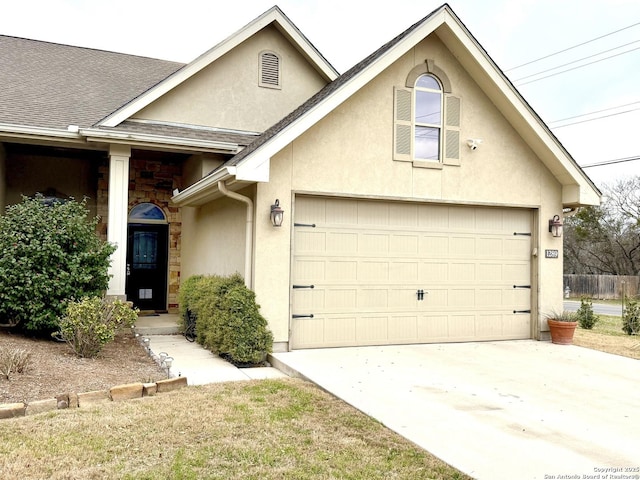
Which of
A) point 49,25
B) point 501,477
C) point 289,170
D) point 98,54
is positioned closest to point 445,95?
point 289,170

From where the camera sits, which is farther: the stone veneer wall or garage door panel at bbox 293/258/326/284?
the stone veneer wall

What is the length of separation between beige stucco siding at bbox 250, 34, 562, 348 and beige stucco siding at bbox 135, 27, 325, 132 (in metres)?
3.41

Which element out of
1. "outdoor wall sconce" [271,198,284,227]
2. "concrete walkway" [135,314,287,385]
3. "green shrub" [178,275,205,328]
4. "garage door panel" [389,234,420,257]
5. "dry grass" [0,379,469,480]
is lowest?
"dry grass" [0,379,469,480]

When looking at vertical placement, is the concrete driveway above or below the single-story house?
below

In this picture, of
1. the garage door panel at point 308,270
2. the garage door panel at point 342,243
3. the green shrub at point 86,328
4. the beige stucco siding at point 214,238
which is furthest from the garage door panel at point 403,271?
the green shrub at point 86,328

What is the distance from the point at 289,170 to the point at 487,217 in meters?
3.83

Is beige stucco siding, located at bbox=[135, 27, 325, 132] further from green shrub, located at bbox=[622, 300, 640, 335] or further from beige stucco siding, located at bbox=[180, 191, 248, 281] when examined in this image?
green shrub, located at bbox=[622, 300, 640, 335]

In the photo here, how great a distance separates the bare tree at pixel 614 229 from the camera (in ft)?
118

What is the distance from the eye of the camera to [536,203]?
10.0 m

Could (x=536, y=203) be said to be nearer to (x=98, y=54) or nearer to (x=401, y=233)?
(x=401, y=233)

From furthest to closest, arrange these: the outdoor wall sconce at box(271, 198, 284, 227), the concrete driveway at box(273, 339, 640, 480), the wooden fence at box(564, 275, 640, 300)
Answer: the wooden fence at box(564, 275, 640, 300)
the outdoor wall sconce at box(271, 198, 284, 227)
the concrete driveway at box(273, 339, 640, 480)

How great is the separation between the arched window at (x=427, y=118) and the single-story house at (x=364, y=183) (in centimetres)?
3

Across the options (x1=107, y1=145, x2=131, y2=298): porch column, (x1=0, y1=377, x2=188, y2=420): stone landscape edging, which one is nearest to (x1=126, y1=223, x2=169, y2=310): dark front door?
(x1=107, y1=145, x2=131, y2=298): porch column

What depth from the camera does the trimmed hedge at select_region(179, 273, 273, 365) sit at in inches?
302
